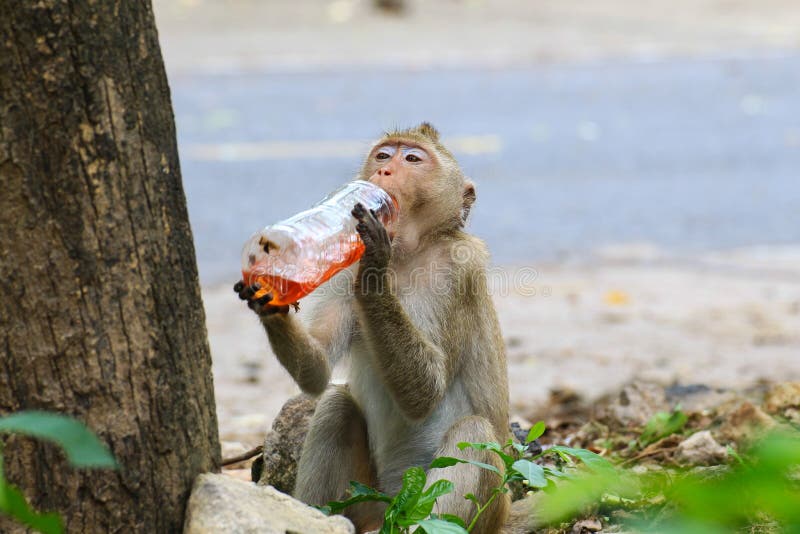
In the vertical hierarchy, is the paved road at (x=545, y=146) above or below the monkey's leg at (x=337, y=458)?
above

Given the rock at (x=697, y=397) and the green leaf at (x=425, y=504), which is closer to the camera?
the green leaf at (x=425, y=504)

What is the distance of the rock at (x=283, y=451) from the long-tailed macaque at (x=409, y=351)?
291 millimetres

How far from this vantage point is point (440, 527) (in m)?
2.72

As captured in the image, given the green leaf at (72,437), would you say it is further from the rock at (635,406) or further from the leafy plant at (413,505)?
the rock at (635,406)

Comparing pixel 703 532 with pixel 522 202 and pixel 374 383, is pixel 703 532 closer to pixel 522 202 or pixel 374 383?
pixel 374 383

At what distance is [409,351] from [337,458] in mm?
530

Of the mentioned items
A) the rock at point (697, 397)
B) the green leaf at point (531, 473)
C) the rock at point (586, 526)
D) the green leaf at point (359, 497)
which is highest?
the green leaf at point (531, 473)

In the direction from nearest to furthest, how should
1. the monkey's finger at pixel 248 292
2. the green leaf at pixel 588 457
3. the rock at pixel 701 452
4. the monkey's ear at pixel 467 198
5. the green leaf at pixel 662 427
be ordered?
the green leaf at pixel 588 457
the monkey's finger at pixel 248 292
the monkey's ear at pixel 467 198
the rock at pixel 701 452
the green leaf at pixel 662 427

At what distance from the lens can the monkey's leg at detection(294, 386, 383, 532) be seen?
383 cm

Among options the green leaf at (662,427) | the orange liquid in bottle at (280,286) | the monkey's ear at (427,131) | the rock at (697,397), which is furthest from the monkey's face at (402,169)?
the rock at (697,397)

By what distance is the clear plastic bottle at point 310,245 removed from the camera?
3381 mm

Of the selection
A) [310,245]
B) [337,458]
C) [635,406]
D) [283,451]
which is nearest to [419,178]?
[310,245]

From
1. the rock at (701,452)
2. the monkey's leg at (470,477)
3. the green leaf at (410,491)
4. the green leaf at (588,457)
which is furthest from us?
the rock at (701,452)

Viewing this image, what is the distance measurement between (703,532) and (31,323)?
5.85 ft
